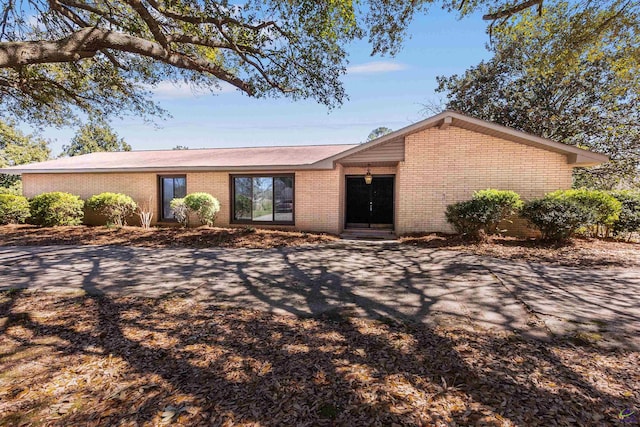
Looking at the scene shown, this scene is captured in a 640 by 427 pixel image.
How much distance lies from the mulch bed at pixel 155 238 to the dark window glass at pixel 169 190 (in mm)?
2110

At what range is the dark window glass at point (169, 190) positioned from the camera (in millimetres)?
12664

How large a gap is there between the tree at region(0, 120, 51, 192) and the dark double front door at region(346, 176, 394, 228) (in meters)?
26.9

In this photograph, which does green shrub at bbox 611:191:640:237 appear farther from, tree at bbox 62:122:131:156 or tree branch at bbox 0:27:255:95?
tree at bbox 62:122:131:156

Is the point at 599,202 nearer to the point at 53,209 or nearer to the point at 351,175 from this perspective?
the point at 351,175

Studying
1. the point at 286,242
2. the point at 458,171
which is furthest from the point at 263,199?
the point at 458,171

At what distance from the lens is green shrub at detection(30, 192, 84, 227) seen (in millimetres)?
11297

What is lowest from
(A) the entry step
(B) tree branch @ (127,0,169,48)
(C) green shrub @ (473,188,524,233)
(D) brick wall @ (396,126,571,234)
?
(A) the entry step

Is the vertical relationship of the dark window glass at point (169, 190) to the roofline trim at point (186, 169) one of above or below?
below

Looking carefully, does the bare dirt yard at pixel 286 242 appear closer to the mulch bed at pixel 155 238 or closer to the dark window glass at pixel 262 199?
the mulch bed at pixel 155 238

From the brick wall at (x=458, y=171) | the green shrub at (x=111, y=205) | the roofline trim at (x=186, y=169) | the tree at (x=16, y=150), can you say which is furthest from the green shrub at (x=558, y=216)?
the tree at (x=16, y=150)

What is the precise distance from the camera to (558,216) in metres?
7.38

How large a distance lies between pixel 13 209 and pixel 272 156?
1079cm

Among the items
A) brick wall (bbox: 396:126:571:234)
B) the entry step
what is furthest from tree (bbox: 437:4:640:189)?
the entry step

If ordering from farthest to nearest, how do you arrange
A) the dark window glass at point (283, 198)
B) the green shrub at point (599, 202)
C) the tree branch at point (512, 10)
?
the dark window glass at point (283, 198), the green shrub at point (599, 202), the tree branch at point (512, 10)
